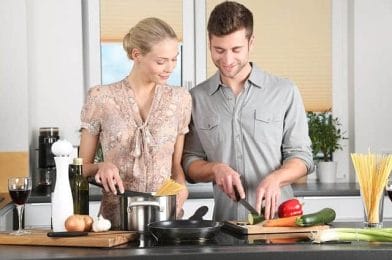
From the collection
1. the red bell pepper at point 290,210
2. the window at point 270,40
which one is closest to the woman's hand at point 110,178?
the red bell pepper at point 290,210

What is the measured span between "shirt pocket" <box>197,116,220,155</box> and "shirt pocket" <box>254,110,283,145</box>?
171 mm

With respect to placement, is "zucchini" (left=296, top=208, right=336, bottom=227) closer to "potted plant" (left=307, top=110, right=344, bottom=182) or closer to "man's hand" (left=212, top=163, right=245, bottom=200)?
"man's hand" (left=212, top=163, right=245, bottom=200)

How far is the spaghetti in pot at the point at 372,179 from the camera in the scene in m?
2.87

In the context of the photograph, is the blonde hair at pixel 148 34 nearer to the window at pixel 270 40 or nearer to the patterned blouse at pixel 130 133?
the patterned blouse at pixel 130 133

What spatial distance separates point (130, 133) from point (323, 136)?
8.58ft

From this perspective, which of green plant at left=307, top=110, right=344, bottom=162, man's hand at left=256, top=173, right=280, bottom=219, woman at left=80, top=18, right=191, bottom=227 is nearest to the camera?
man's hand at left=256, top=173, right=280, bottom=219

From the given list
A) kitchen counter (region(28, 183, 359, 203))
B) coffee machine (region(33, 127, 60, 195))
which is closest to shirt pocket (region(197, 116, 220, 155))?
kitchen counter (region(28, 183, 359, 203))

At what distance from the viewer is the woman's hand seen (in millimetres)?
2934

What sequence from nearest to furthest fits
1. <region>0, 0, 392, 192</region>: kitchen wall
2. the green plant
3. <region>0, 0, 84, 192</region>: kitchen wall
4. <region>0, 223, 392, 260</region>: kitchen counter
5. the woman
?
<region>0, 223, 392, 260</region>: kitchen counter → the woman → <region>0, 0, 392, 192</region>: kitchen wall → <region>0, 0, 84, 192</region>: kitchen wall → the green plant

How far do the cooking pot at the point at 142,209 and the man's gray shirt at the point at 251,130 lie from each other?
0.64 m

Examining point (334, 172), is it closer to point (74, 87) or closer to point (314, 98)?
point (314, 98)

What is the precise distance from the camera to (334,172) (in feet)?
18.4

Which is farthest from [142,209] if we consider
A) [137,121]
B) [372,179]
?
[372,179]

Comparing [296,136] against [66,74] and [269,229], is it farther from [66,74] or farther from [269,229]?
[66,74]
